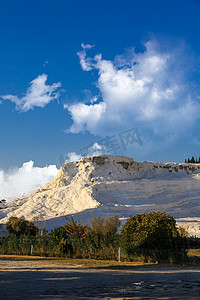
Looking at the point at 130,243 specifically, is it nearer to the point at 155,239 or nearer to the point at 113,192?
the point at 155,239

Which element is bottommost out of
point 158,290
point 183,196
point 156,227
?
point 158,290

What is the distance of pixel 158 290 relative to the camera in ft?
25.9

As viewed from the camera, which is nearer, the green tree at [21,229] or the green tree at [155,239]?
the green tree at [155,239]

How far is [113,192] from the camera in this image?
240 feet

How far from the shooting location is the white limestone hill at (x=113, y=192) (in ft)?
217

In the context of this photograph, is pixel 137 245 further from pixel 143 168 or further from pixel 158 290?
pixel 143 168

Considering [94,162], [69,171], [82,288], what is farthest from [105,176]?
[82,288]

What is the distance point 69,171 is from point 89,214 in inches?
1171

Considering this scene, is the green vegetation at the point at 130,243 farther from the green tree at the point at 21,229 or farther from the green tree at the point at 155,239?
the green tree at the point at 21,229

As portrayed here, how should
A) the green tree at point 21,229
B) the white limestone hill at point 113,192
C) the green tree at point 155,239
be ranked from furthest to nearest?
1. the white limestone hill at point 113,192
2. the green tree at point 21,229
3. the green tree at point 155,239

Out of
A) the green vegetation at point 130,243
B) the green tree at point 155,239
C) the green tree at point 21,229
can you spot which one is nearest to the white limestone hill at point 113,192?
the green tree at point 21,229

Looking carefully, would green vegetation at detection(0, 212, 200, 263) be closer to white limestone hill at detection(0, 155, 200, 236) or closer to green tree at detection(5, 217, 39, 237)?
green tree at detection(5, 217, 39, 237)

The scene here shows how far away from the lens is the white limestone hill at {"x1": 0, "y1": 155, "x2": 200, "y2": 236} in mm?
66250

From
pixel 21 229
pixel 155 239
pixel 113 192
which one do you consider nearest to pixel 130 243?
pixel 155 239
